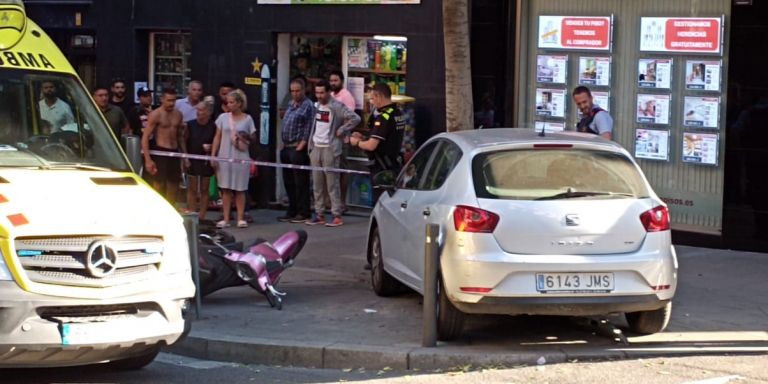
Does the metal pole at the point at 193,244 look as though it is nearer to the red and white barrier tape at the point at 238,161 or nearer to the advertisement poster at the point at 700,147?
the red and white barrier tape at the point at 238,161

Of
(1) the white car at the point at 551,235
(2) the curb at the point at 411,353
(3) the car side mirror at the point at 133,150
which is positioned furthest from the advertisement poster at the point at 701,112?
(3) the car side mirror at the point at 133,150

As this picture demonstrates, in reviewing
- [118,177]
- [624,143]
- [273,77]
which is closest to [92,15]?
[273,77]

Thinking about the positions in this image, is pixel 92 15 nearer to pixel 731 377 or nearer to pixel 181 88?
pixel 181 88

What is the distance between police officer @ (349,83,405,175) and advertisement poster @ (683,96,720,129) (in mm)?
3562

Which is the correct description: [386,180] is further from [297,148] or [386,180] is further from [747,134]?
[297,148]

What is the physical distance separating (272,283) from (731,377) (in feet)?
14.0

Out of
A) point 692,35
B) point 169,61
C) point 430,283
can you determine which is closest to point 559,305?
point 430,283

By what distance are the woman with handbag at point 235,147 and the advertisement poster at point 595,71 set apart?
4.44 metres

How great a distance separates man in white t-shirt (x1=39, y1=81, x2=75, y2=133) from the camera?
834 centimetres

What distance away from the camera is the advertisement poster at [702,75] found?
13.3 m

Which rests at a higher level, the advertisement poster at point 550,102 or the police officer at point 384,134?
the advertisement poster at point 550,102

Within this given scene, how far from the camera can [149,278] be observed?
7.18 m

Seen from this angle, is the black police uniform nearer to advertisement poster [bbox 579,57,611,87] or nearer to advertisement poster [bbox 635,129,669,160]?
advertisement poster [bbox 579,57,611,87]

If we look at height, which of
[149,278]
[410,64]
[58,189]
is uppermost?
[410,64]
